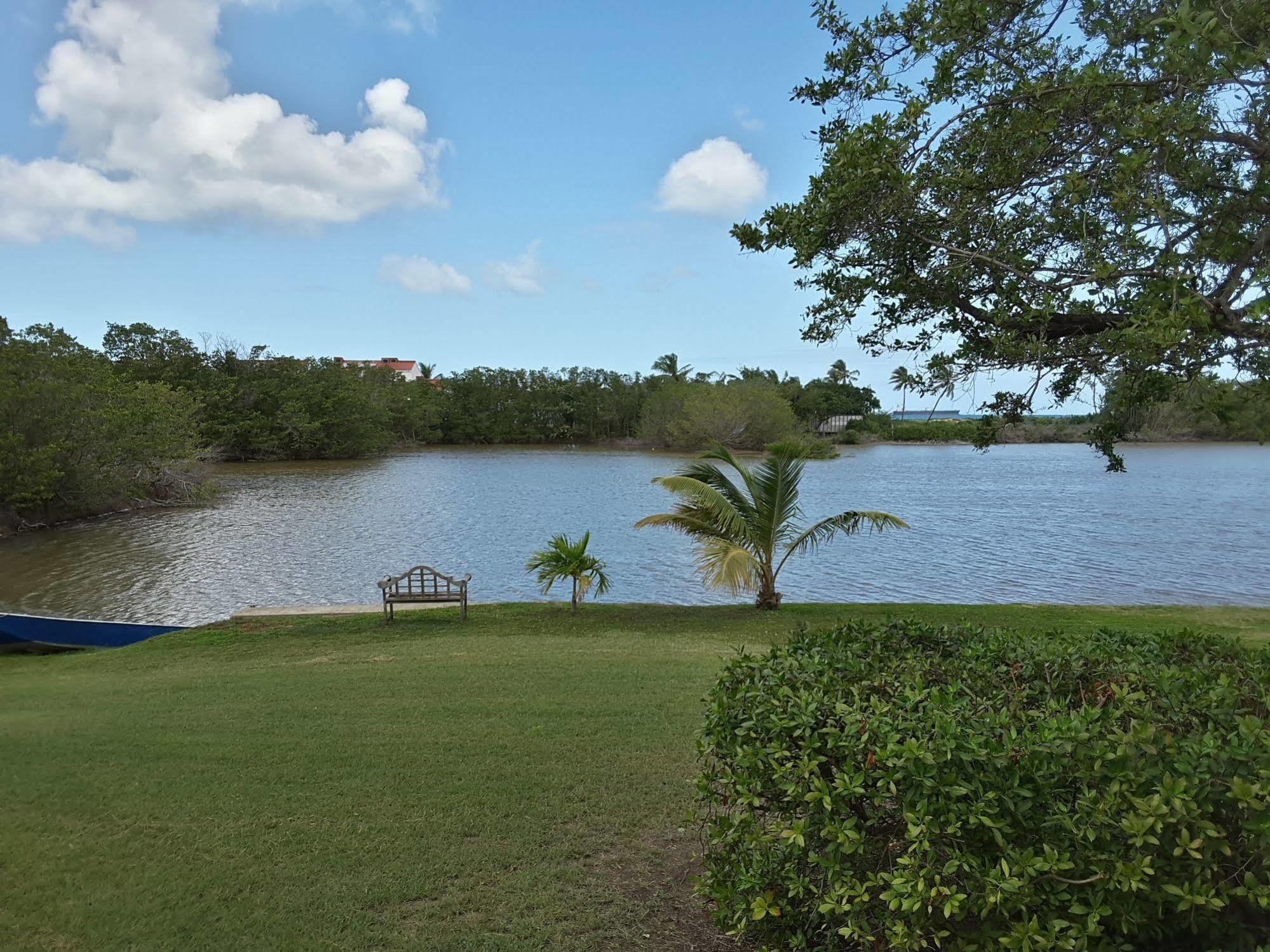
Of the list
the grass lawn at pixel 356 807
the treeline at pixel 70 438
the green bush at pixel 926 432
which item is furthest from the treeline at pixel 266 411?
the grass lawn at pixel 356 807

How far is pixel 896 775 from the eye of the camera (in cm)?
233

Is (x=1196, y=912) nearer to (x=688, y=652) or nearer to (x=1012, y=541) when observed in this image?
(x=688, y=652)

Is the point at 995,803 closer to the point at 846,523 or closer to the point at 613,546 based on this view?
the point at 846,523

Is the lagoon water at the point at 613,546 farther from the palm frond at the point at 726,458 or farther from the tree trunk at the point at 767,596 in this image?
the palm frond at the point at 726,458

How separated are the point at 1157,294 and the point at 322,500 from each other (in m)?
36.3

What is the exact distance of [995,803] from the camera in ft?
7.32

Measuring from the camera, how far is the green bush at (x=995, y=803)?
6.87 feet

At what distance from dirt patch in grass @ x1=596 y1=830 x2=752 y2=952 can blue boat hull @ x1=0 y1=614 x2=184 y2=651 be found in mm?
11713

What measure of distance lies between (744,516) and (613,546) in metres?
10.7

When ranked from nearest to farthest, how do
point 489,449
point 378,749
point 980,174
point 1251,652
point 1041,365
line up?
point 1251,652 → point 1041,365 → point 980,174 → point 378,749 → point 489,449

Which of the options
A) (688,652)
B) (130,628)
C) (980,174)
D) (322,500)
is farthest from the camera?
(322,500)

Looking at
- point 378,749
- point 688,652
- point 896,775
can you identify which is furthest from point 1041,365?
point 688,652

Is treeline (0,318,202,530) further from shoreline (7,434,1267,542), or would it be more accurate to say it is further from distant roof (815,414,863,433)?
distant roof (815,414,863,433)

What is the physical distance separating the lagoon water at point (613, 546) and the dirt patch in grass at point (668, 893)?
1255cm
